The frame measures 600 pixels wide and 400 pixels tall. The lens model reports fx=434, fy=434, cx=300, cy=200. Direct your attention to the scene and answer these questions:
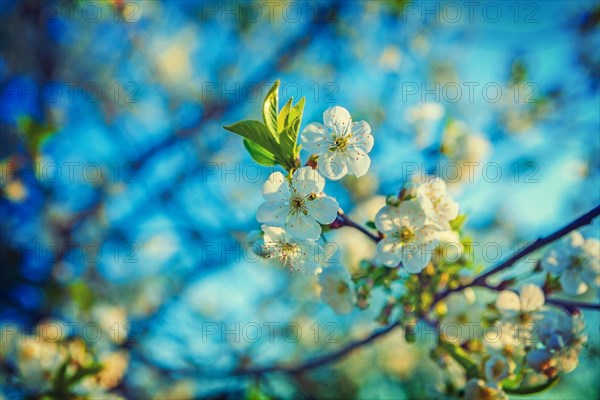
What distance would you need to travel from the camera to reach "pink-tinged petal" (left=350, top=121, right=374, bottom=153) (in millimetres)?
1168

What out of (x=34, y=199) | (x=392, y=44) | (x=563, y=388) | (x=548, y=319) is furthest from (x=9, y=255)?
(x=563, y=388)

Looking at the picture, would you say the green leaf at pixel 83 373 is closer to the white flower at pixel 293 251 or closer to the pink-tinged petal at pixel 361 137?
the white flower at pixel 293 251

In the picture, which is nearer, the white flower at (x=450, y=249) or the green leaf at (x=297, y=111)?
the green leaf at (x=297, y=111)

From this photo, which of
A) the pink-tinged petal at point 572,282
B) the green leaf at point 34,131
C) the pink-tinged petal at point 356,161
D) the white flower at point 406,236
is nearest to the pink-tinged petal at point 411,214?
the white flower at point 406,236

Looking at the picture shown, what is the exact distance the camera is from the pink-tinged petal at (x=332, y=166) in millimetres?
1105

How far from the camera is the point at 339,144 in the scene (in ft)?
3.77

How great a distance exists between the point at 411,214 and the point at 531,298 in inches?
21.3

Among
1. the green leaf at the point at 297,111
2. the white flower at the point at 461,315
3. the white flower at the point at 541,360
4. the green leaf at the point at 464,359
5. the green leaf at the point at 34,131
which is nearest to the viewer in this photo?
the green leaf at the point at 297,111

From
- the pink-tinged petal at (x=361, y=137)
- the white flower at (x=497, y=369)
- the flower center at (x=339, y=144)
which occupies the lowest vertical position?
the white flower at (x=497, y=369)

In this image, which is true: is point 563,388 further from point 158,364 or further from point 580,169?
point 158,364

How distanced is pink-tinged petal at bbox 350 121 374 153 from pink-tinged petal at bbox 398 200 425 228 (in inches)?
7.1

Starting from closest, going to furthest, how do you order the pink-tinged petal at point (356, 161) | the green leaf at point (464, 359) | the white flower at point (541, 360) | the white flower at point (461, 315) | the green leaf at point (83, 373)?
the pink-tinged petal at point (356, 161)
the white flower at point (541, 360)
the green leaf at point (464, 359)
the white flower at point (461, 315)
the green leaf at point (83, 373)

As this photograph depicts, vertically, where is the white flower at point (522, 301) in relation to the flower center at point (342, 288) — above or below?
below

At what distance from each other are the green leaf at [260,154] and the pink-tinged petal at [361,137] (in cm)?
22
